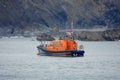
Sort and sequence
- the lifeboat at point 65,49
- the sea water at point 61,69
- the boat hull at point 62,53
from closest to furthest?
the sea water at point 61,69 < the boat hull at point 62,53 < the lifeboat at point 65,49

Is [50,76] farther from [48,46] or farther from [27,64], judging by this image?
[48,46]

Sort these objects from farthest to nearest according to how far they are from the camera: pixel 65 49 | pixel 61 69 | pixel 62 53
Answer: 1. pixel 62 53
2. pixel 65 49
3. pixel 61 69

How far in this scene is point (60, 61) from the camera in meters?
98.0

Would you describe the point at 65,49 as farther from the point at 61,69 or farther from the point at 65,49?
the point at 61,69

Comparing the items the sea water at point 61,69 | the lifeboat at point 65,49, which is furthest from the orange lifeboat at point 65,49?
the sea water at point 61,69

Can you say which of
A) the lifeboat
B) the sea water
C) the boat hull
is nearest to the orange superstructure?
the lifeboat

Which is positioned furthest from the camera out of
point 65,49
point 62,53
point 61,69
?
point 62,53

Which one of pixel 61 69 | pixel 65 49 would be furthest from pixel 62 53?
pixel 61 69

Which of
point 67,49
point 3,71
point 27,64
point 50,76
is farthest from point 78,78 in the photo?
point 67,49

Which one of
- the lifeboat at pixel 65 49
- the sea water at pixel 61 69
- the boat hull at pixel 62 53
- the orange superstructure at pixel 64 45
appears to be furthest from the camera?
the orange superstructure at pixel 64 45

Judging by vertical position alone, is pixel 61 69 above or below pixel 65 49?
below

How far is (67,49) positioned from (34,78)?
3501 centimetres

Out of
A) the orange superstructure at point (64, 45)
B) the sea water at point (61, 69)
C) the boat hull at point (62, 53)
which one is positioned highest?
the orange superstructure at point (64, 45)

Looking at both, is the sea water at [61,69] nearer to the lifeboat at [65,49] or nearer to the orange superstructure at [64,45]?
the lifeboat at [65,49]
